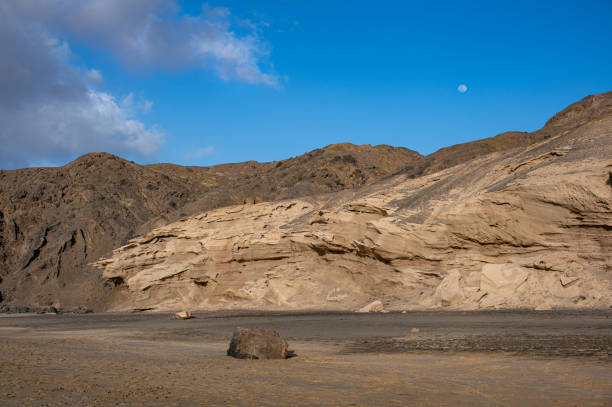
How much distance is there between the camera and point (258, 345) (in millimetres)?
8883

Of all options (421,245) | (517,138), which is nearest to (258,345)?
(421,245)

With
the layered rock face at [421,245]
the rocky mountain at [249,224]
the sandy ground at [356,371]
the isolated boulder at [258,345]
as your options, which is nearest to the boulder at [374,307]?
the layered rock face at [421,245]

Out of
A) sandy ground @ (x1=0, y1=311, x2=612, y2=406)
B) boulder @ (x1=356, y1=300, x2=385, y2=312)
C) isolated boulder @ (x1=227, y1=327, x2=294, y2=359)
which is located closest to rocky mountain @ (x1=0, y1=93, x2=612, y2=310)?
boulder @ (x1=356, y1=300, x2=385, y2=312)

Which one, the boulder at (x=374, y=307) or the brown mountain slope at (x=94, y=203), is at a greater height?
the brown mountain slope at (x=94, y=203)

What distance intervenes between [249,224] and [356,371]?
23.8 metres

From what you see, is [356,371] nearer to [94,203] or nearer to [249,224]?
[249,224]

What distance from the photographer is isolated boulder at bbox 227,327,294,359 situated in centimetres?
880

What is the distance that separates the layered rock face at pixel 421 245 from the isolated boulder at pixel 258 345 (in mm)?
10774

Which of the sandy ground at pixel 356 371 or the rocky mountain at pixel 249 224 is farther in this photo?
the rocky mountain at pixel 249 224

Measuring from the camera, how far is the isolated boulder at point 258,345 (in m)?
8.80

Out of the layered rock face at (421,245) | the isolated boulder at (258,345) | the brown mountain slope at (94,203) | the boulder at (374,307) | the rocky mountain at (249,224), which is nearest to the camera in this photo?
the isolated boulder at (258,345)

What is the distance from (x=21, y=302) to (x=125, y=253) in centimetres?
1438

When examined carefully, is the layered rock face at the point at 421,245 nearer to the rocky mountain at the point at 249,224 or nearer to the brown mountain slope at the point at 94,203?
the rocky mountain at the point at 249,224

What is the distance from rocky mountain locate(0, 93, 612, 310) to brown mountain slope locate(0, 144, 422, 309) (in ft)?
0.45
